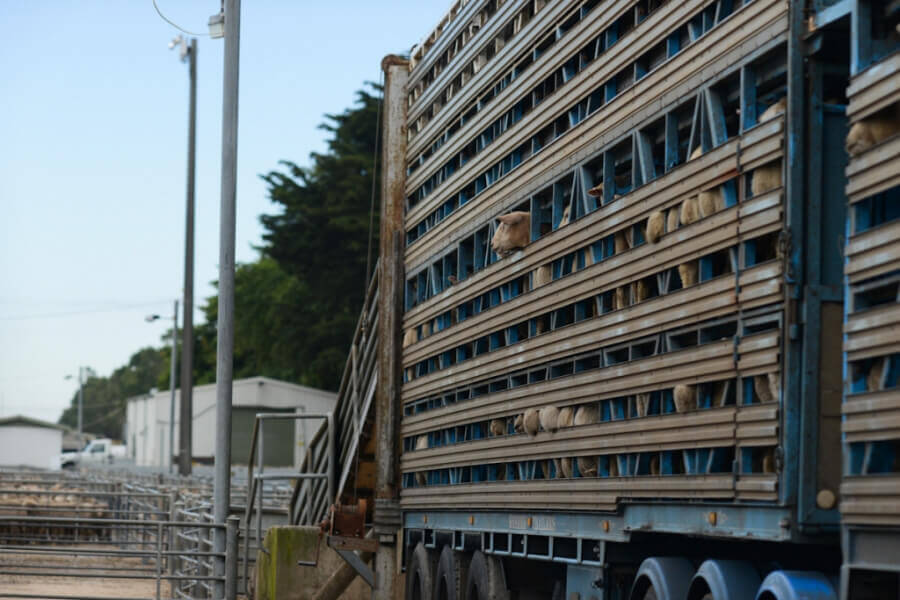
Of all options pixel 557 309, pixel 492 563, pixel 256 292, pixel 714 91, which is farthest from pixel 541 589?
pixel 256 292

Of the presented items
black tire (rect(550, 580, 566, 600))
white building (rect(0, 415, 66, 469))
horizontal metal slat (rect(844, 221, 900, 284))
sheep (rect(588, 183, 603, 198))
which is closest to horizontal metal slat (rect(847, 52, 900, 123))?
horizontal metal slat (rect(844, 221, 900, 284))

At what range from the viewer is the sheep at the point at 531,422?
12352 mm

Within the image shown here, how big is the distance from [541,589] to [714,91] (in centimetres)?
608

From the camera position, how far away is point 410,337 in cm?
1742

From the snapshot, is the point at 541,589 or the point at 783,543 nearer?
the point at 783,543

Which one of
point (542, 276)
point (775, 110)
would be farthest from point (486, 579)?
point (775, 110)

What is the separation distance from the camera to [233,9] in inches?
633

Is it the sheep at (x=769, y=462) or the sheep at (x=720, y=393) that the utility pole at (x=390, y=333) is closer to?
the sheep at (x=720, y=393)

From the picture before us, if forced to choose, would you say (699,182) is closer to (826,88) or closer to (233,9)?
(826,88)

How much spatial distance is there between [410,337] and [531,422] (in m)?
5.14

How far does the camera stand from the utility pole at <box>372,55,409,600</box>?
58.2 feet

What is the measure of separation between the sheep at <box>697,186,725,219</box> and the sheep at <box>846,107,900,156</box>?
1.49 m

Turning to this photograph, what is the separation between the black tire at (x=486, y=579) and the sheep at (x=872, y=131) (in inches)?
298

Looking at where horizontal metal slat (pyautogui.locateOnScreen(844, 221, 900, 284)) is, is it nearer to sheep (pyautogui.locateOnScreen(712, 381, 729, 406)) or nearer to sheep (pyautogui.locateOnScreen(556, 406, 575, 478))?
sheep (pyautogui.locateOnScreen(712, 381, 729, 406))
